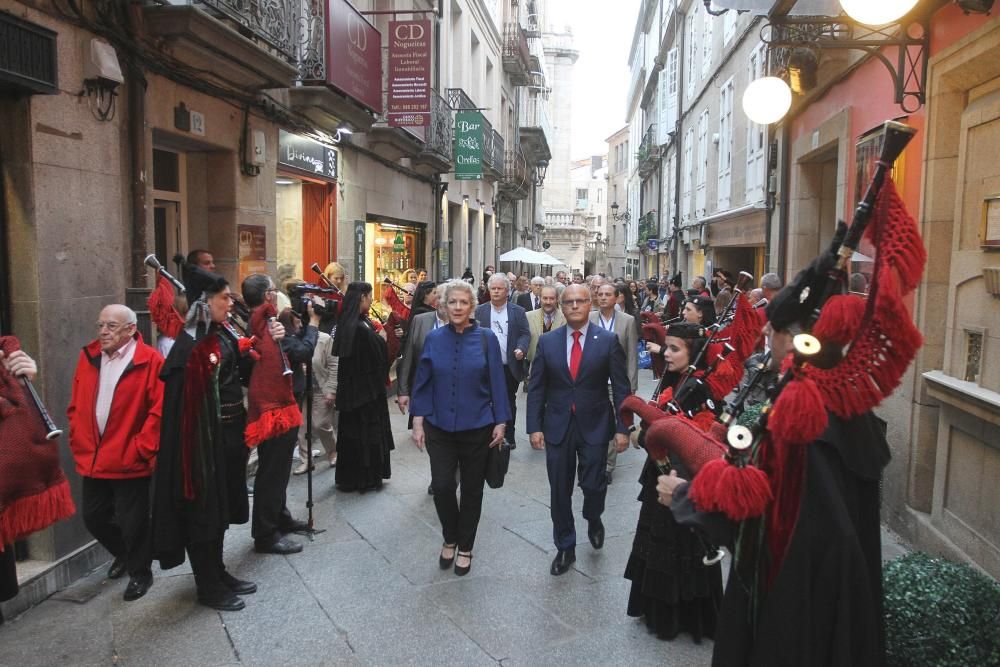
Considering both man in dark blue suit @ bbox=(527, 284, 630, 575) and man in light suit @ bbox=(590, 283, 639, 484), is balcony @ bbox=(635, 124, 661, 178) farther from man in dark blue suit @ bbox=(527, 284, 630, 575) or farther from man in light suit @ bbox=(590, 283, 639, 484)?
man in dark blue suit @ bbox=(527, 284, 630, 575)

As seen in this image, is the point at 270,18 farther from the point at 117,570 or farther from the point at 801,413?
the point at 801,413

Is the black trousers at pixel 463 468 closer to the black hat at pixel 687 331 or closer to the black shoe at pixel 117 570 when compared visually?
the black hat at pixel 687 331

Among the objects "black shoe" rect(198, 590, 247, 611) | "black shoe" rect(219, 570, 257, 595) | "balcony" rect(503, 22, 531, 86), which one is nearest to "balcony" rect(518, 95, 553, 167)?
"balcony" rect(503, 22, 531, 86)

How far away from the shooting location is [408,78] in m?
12.4

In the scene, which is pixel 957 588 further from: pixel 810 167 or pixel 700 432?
pixel 810 167

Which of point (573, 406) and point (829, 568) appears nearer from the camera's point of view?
point (829, 568)

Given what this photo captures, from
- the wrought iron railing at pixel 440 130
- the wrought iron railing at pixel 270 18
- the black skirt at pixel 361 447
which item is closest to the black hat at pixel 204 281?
the black skirt at pixel 361 447

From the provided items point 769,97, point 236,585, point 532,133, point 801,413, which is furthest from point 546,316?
point 532,133

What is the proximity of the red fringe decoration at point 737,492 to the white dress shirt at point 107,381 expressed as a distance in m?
3.72

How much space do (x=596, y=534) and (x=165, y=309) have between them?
11.0 ft

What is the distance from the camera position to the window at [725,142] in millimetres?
17125

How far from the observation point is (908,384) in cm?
587

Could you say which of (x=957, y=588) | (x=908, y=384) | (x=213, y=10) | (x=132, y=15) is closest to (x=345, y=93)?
(x=213, y=10)

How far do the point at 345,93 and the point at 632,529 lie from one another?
260 inches
